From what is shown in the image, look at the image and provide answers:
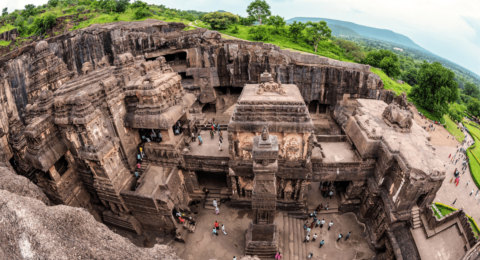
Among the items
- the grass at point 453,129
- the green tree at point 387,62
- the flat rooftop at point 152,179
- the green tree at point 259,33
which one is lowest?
the grass at point 453,129

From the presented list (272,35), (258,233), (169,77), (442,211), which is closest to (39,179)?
(169,77)

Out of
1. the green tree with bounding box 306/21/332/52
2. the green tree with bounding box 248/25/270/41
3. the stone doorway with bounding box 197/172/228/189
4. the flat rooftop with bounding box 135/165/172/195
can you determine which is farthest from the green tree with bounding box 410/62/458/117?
the flat rooftop with bounding box 135/165/172/195

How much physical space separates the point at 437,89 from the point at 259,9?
117 feet

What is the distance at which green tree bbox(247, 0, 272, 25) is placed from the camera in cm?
4759

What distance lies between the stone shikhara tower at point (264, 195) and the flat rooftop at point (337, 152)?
6505mm

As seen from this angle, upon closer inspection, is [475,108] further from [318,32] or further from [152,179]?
[152,179]

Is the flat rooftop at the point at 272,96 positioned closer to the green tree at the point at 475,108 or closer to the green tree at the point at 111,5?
the green tree at the point at 475,108

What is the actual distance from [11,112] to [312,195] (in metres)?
27.3

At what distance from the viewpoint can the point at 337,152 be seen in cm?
1755


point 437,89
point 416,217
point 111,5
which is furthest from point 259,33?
point 111,5

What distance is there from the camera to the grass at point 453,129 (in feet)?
97.3

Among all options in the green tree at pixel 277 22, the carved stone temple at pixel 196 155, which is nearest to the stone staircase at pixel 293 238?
the carved stone temple at pixel 196 155

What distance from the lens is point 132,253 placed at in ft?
19.2

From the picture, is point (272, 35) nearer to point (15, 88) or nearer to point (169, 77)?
point (169, 77)
